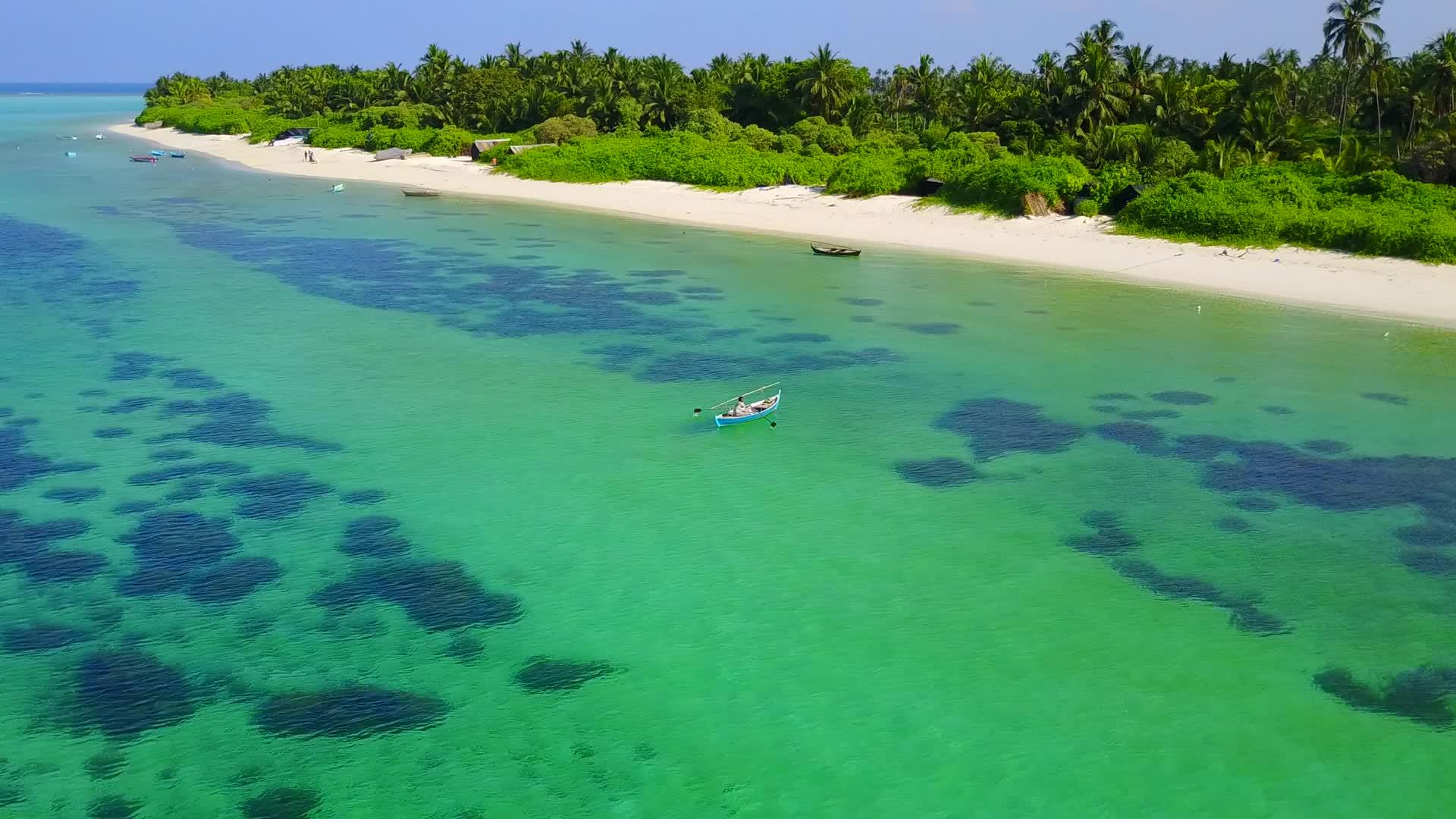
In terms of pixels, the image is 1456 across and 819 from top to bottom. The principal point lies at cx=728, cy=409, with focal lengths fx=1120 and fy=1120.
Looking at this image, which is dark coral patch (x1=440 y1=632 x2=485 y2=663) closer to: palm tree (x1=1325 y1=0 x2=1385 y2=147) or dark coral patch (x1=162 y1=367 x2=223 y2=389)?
dark coral patch (x1=162 y1=367 x2=223 y2=389)

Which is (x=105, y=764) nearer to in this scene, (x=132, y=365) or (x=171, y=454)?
(x=171, y=454)

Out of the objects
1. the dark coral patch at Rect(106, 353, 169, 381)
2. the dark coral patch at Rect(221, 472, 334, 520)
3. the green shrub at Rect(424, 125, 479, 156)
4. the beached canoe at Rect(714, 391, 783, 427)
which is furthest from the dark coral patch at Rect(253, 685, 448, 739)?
the green shrub at Rect(424, 125, 479, 156)

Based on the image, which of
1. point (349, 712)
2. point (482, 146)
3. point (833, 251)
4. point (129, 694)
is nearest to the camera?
point (349, 712)

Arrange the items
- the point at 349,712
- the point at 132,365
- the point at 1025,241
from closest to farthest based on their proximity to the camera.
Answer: the point at 349,712
the point at 132,365
the point at 1025,241

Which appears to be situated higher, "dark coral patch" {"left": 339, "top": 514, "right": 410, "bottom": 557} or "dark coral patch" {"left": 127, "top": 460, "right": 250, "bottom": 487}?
"dark coral patch" {"left": 127, "top": 460, "right": 250, "bottom": 487}

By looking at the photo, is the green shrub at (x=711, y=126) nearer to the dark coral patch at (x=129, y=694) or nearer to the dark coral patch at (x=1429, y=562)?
the dark coral patch at (x=1429, y=562)

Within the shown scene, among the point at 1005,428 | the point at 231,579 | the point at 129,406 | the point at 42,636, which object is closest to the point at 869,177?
the point at 1005,428

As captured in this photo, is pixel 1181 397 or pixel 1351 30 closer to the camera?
pixel 1181 397
